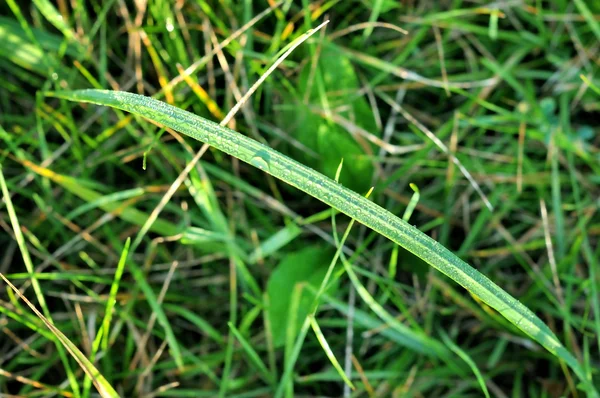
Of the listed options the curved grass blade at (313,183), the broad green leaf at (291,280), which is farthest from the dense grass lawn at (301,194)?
the curved grass blade at (313,183)

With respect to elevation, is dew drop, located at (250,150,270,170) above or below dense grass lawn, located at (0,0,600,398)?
above

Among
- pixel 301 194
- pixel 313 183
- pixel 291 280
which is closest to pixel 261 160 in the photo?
pixel 313 183

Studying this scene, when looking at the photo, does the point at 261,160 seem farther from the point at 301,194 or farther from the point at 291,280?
the point at 301,194

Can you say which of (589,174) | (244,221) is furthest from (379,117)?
(589,174)

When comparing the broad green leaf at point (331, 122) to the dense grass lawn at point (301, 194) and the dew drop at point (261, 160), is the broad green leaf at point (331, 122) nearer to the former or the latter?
the dense grass lawn at point (301, 194)

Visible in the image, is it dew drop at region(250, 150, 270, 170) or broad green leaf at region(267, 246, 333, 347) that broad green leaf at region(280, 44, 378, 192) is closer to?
broad green leaf at region(267, 246, 333, 347)

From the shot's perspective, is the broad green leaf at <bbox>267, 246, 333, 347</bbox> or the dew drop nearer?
the dew drop

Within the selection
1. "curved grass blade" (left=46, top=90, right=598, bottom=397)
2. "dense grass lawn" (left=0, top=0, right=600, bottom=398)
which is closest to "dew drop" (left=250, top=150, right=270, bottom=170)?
"curved grass blade" (left=46, top=90, right=598, bottom=397)

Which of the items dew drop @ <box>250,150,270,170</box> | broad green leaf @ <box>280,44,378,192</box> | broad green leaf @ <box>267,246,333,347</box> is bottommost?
broad green leaf @ <box>267,246,333,347</box>

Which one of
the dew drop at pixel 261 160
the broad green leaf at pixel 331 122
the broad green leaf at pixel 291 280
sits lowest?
the broad green leaf at pixel 291 280
